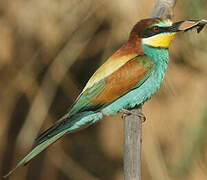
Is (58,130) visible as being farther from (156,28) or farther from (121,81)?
(156,28)

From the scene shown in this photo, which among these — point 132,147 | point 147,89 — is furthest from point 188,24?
point 132,147

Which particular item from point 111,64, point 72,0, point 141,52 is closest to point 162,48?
point 141,52

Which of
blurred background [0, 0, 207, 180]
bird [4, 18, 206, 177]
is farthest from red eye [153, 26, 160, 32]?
blurred background [0, 0, 207, 180]

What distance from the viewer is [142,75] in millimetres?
2531

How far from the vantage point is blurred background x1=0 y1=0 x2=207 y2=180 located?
3020 mm

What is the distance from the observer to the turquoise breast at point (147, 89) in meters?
2.54

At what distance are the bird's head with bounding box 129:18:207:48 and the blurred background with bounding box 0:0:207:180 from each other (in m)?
0.21

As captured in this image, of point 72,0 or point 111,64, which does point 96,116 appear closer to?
point 111,64

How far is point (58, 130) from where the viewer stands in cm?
232

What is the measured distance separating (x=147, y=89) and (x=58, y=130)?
1.85 feet

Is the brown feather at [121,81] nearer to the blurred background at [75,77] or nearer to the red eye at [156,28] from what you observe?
the red eye at [156,28]

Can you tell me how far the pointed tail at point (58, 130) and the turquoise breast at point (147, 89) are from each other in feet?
0.45

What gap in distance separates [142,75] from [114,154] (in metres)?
1.54

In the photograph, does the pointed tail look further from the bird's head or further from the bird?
the bird's head
